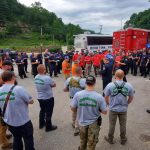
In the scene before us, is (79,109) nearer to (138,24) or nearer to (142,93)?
(142,93)

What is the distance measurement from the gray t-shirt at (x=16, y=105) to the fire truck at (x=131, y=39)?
19.0 metres

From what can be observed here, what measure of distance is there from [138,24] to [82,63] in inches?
2435

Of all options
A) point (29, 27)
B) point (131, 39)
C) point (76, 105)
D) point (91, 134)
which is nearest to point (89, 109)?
point (76, 105)

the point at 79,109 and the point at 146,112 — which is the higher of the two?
the point at 79,109

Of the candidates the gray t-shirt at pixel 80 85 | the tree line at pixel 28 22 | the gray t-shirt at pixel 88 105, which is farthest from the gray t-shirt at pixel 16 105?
the tree line at pixel 28 22

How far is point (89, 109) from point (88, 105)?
0.09 metres

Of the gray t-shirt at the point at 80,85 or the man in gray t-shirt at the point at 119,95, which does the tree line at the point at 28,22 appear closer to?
the gray t-shirt at the point at 80,85

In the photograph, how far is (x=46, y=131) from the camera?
24.3 ft

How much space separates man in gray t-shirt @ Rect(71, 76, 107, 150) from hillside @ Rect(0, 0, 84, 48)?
90.7m

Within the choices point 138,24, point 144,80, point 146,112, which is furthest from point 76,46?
point 138,24

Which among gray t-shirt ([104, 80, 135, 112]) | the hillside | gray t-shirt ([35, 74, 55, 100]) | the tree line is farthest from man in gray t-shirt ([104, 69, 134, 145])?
the tree line

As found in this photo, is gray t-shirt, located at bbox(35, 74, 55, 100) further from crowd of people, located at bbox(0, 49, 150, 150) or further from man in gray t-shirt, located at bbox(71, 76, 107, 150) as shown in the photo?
man in gray t-shirt, located at bbox(71, 76, 107, 150)

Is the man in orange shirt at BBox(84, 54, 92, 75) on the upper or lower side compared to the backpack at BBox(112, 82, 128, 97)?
lower

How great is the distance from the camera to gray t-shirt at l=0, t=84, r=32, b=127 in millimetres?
4891
